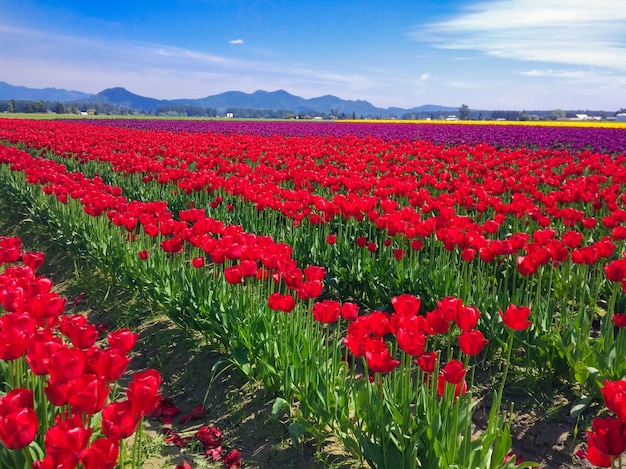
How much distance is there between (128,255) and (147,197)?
199 inches

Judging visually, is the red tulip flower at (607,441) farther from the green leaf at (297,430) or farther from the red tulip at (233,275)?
the red tulip at (233,275)

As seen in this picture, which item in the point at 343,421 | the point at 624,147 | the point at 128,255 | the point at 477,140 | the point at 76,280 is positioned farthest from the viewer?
the point at 477,140

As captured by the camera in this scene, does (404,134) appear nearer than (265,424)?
No

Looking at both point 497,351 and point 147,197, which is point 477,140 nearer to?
point 147,197

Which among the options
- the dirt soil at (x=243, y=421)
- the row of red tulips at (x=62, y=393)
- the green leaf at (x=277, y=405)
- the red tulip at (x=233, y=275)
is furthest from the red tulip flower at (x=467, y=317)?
the red tulip at (x=233, y=275)

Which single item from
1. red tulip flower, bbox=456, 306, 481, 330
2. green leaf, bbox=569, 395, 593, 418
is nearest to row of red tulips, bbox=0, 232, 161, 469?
red tulip flower, bbox=456, 306, 481, 330

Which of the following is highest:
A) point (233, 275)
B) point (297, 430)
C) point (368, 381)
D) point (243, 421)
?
point (233, 275)

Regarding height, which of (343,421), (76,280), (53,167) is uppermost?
(53,167)

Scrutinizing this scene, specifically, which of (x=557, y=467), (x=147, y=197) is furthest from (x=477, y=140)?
(x=557, y=467)

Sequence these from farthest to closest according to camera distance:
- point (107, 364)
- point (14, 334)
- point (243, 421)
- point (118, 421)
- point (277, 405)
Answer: point (243, 421)
point (277, 405)
point (14, 334)
point (107, 364)
point (118, 421)

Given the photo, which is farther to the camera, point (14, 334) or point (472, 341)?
point (472, 341)

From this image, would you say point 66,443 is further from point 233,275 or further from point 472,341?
point 233,275

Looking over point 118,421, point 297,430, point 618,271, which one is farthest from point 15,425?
point 618,271

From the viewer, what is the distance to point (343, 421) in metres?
→ 3.56
